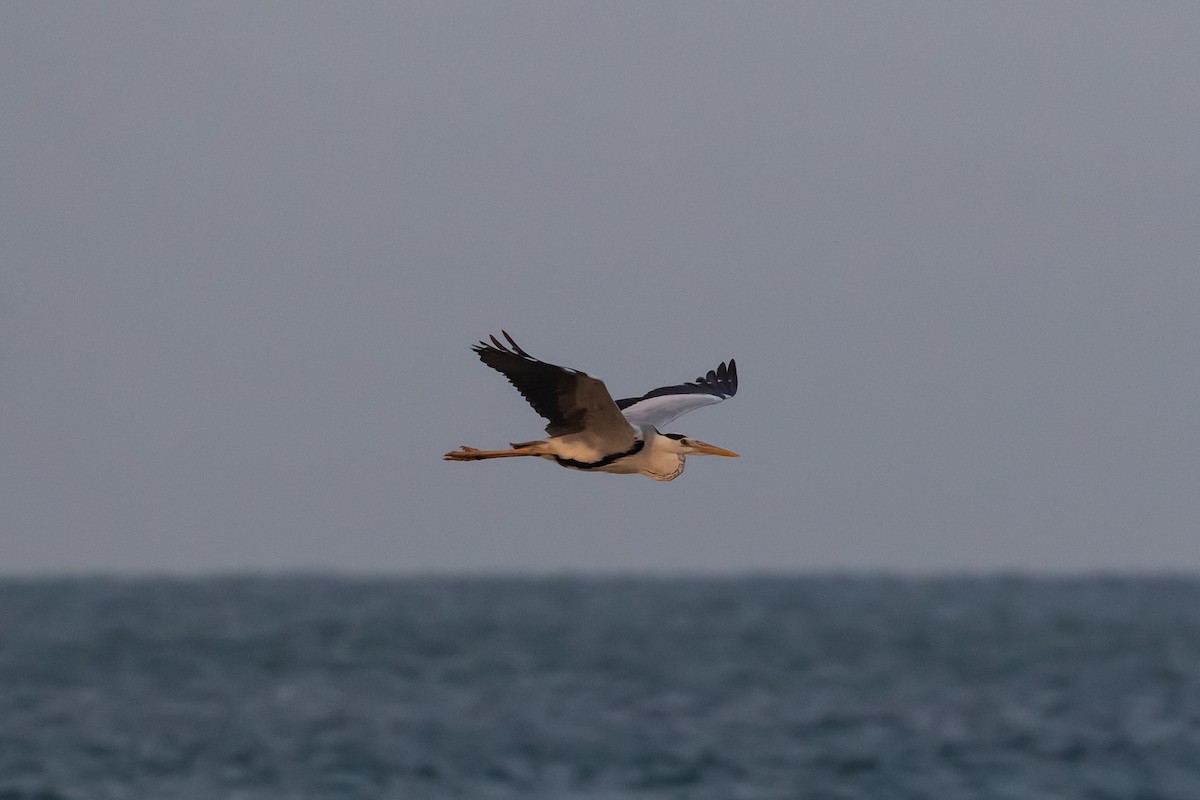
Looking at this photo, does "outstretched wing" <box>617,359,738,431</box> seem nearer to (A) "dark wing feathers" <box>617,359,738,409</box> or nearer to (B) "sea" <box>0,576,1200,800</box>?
(A) "dark wing feathers" <box>617,359,738,409</box>

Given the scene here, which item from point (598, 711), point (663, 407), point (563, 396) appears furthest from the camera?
point (598, 711)

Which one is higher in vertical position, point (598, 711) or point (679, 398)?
point (679, 398)

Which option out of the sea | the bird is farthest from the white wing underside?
the sea

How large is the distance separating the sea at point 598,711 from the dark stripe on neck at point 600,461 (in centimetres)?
2762

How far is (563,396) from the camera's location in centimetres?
1622

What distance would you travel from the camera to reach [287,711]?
205ft

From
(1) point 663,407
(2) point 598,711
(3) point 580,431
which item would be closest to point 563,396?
(3) point 580,431

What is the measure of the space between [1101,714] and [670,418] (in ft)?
146

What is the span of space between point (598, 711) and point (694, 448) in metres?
43.7

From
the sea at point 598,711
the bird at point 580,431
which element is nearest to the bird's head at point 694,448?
the bird at point 580,431

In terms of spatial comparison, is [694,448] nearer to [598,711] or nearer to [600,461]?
[600,461]

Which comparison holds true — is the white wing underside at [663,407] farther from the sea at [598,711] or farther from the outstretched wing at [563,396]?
the sea at [598,711]

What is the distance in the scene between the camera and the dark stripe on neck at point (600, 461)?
1648 cm

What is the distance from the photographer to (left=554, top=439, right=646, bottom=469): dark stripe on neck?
16484 millimetres
